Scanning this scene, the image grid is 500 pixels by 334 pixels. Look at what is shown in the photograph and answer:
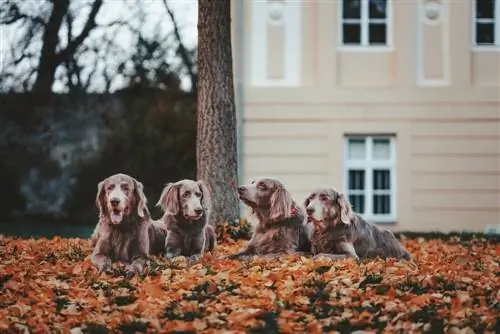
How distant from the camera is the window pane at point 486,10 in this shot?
344 inches

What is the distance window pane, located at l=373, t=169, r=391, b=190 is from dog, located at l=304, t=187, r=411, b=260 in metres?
0.84

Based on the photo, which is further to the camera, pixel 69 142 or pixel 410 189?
pixel 69 142

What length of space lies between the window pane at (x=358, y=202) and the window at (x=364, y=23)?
5.04 feet

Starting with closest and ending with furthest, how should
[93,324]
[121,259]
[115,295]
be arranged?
[93,324] → [115,295] → [121,259]

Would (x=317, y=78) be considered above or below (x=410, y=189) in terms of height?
above

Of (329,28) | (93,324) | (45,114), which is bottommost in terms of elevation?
(93,324)

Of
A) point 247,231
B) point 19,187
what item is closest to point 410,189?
point 247,231

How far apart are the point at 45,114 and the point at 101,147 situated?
65 centimetres

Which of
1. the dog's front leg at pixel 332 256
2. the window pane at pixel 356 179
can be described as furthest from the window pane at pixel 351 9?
the dog's front leg at pixel 332 256

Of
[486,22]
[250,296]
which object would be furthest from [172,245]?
[486,22]

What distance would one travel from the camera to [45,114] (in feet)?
30.7

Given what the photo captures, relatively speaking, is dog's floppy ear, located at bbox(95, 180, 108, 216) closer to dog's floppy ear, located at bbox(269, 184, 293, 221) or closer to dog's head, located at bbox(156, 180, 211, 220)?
dog's head, located at bbox(156, 180, 211, 220)

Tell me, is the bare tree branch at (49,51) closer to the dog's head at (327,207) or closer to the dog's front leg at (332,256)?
the dog's head at (327,207)

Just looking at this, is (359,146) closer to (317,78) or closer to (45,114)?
(317,78)
